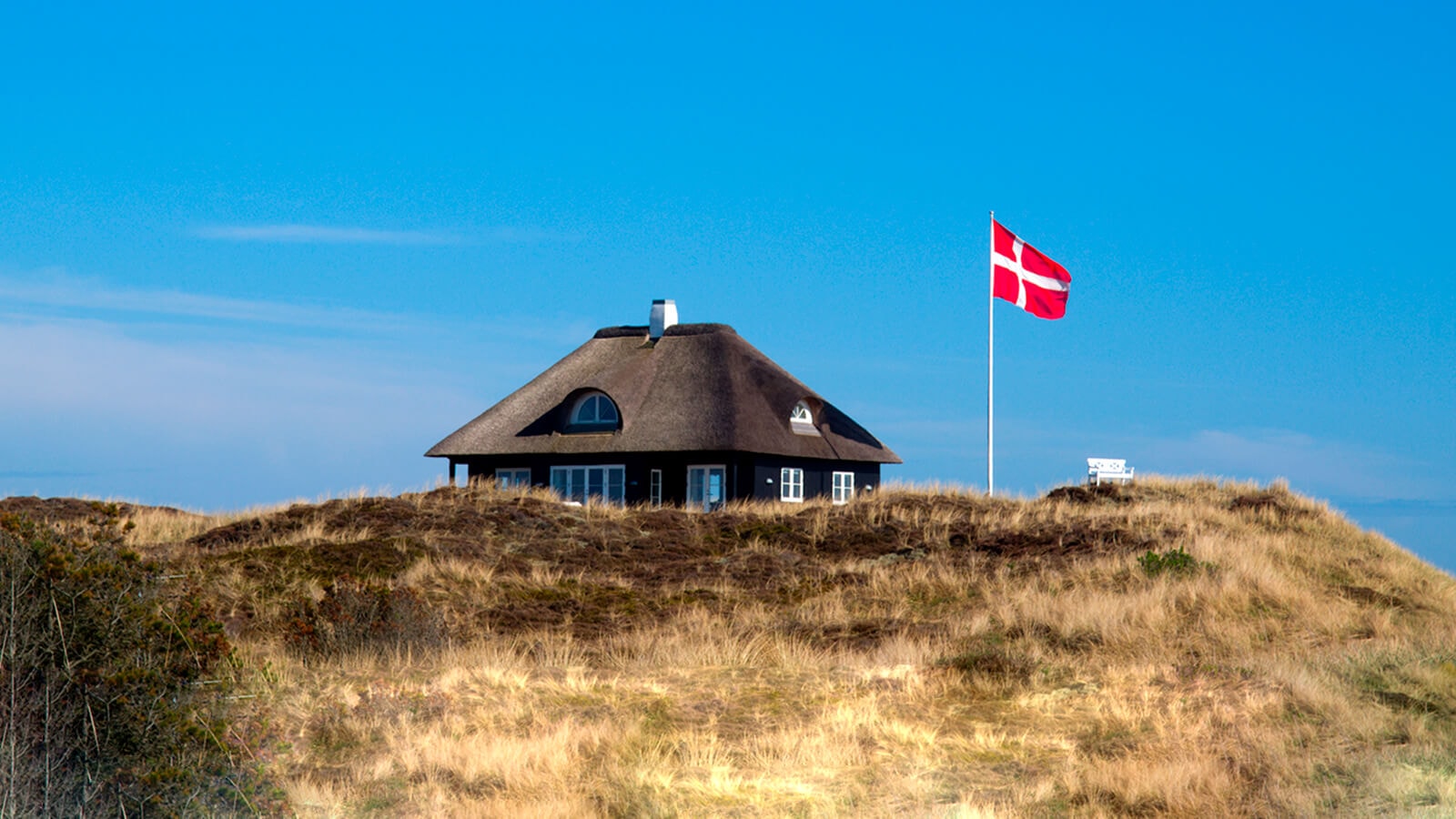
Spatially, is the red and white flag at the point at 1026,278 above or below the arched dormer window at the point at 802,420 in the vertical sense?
above

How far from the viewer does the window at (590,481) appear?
37.2 metres

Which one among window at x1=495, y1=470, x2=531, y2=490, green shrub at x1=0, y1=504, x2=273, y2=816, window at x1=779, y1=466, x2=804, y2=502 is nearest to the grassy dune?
green shrub at x1=0, y1=504, x2=273, y2=816

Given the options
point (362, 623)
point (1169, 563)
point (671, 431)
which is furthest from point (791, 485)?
point (362, 623)

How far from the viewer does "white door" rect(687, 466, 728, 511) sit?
3631 cm

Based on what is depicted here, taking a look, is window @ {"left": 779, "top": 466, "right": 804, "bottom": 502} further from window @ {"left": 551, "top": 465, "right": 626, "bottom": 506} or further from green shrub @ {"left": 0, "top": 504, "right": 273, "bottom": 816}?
green shrub @ {"left": 0, "top": 504, "right": 273, "bottom": 816}

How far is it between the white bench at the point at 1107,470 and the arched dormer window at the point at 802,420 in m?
8.72

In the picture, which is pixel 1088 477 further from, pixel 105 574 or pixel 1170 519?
pixel 105 574

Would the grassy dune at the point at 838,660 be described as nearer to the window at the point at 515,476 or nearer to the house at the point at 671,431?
the house at the point at 671,431

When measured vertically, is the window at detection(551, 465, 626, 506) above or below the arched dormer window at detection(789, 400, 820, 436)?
below

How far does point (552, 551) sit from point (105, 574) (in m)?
15.2

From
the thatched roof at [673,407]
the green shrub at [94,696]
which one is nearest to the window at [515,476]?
the thatched roof at [673,407]

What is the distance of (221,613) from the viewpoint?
1788 cm

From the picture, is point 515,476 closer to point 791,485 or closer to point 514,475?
point 514,475

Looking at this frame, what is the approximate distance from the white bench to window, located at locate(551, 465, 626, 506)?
13449 millimetres
